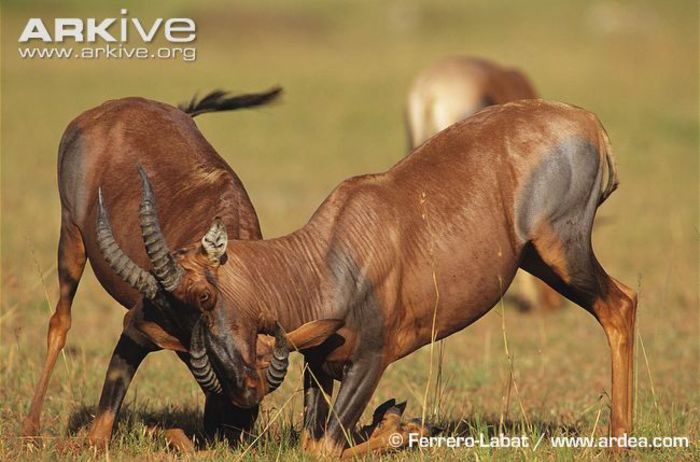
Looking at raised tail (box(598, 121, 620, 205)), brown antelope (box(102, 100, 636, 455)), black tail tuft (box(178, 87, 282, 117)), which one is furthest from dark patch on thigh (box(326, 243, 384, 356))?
black tail tuft (box(178, 87, 282, 117))

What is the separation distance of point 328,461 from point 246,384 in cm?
73

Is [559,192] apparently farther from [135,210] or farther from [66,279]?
[66,279]

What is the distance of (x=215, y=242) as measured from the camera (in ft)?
18.1

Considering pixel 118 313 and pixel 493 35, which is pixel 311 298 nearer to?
pixel 118 313

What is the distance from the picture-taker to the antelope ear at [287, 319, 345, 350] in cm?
568

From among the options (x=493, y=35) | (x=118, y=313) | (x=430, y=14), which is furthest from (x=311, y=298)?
(x=430, y=14)

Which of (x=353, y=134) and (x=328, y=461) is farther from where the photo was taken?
(x=353, y=134)

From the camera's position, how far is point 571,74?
37.1m

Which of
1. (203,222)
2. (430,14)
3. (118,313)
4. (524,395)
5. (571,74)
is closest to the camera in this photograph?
(203,222)

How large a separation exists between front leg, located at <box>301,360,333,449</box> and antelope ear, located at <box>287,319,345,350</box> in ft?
1.45

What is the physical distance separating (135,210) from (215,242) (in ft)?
4.61

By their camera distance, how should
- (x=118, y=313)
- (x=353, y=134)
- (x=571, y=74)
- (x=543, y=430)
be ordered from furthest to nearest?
1. (x=571, y=74)
2. (x=353, y=134)
3. (x=118, y=313)
4. (x=543, y=430)

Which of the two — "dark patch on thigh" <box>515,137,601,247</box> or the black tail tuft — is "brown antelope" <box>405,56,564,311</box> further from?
"dark patch on thigh" <box>515,137,601,247</box>

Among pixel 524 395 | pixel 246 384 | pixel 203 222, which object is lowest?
pixel 524 395
